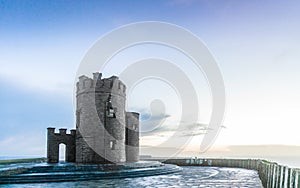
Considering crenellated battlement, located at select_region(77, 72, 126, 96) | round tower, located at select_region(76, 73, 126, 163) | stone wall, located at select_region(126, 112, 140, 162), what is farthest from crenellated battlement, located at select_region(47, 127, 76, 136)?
stone wall, located at select_region(126, 112, 140, 162)

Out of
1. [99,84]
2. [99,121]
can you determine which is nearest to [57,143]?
[99,121]

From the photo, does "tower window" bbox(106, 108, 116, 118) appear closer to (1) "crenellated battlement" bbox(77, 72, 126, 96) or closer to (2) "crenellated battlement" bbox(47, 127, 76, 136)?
(1) "crenellated battlement" bbox(77, 72, 126, 96)

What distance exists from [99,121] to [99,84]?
127 inches

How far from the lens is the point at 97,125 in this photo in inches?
1169

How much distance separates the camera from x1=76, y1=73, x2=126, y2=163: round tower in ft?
97.2

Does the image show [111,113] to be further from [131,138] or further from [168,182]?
[168,182]

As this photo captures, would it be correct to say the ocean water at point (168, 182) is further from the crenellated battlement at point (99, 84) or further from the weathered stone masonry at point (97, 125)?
the crenellated battlement at point (99, 84)

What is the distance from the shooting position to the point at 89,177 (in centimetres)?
2117

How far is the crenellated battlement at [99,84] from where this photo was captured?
3039 cm

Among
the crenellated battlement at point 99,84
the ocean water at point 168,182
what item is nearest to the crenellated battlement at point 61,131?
the crenellated battlement at point 99,84

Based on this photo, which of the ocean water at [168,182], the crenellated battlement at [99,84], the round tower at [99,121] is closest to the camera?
the ocean water at [168,182]

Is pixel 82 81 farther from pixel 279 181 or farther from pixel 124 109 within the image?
pixel 279 181

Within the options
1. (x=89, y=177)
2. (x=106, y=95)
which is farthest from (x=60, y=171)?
(x=106, y=95)

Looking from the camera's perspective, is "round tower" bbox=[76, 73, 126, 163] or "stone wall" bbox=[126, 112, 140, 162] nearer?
"round tower" bbox=[76, 73, 126, 163]
